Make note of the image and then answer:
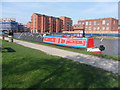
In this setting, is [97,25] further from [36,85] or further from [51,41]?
[36,85]

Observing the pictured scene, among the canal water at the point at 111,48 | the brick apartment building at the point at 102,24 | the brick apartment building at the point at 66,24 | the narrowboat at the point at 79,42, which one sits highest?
the brick apartment building at the point at 66,24

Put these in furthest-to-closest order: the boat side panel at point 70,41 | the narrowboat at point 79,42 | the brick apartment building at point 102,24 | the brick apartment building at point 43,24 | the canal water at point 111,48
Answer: the brick apartment building at point 43,24 < the brick apartment building at point 102,24 < the canal water at point 111,48 < the boat side panel at point 70,41 < the narrowboat at point 79,42

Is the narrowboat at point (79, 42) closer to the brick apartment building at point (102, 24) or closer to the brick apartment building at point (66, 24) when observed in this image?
the brick apartment building at point (102, 24)

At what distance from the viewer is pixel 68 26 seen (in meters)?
114

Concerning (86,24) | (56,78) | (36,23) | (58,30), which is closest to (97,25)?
(86,24)

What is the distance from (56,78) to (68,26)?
112291 millimetres

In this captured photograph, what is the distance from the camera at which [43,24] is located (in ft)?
307

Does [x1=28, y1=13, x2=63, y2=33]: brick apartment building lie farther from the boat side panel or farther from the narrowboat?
the narrowboat

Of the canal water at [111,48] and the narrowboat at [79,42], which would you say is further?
the canal water at [111,48]

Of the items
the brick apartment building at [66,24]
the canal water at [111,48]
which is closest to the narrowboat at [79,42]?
the canal water at [111,48]

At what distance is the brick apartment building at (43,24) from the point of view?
91750mm

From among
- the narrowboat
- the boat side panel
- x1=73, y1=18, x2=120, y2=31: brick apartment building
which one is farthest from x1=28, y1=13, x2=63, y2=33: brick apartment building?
the narrowboat

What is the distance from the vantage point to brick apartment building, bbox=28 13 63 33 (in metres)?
91.8

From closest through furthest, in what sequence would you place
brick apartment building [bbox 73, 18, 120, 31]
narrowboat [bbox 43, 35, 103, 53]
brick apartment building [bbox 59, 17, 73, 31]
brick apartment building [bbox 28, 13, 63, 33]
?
narrowboat [bbox 43, 35, 103, 53]
brick apartment building [bbox 73, 18, 120, 31]
brick apartment building [bbox 28, 13, 63, 33]
brick apartment building [bbox 59, 17, 73, 31]
